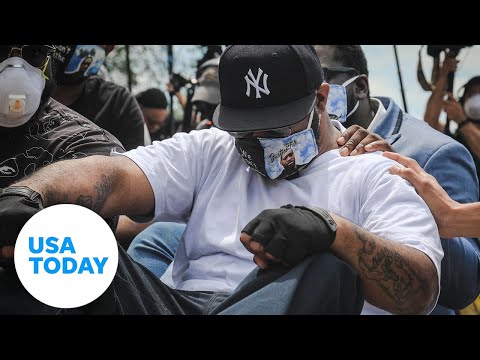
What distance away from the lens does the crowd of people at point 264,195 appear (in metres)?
1.92

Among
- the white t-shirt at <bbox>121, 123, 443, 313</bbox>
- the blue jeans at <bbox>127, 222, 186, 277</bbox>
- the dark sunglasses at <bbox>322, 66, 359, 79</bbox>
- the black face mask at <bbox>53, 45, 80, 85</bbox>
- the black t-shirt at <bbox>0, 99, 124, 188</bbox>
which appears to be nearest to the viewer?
the white t-shirt at <bbox>121, 123, 443, 313</bbox>

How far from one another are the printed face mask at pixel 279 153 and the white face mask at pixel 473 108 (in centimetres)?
133

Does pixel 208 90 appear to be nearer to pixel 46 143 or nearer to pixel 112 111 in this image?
pixel 112 111

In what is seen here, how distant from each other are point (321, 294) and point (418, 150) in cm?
120

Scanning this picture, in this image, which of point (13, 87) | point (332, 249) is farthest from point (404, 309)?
point (13, 87)

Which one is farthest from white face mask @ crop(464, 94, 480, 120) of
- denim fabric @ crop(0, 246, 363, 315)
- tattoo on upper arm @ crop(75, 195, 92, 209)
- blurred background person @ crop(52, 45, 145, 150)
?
tattoo on upper arm @ crop(75, 195, 92, 209)

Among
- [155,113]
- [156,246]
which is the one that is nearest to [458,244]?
[156,246]

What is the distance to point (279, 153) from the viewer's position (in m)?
2.42

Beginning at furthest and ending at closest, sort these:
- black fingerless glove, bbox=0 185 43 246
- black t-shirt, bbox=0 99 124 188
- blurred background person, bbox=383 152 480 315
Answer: black t-shirt, bbox=0 99 124 188, blurred background person, bbox=383 152 480 315, black fingerless glove, bbox=0 185 43 246

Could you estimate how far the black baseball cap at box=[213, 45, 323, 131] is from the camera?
2344mm

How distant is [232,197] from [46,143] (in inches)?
27.1

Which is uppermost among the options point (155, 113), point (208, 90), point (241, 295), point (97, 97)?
point (241, 295)

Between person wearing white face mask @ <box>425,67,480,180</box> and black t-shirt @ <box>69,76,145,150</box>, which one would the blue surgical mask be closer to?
person wearing white face mask @ <box>425,67,480,180</box>
